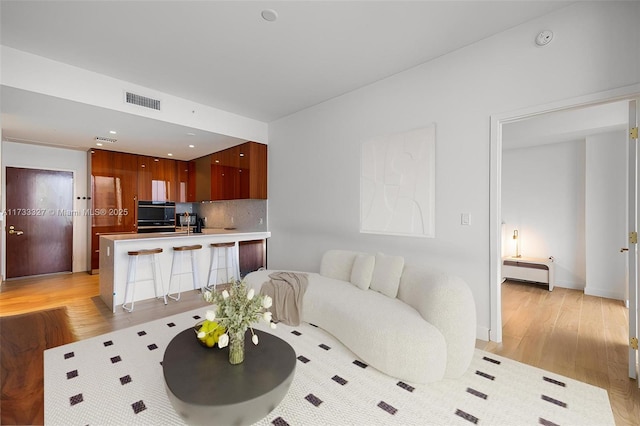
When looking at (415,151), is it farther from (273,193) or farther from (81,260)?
(81,260)

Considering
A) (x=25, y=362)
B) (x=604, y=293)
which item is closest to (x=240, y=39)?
(x=25, y=362)

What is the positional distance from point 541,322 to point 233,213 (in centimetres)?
582

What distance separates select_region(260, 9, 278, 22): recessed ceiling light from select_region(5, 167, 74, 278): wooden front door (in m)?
6.20

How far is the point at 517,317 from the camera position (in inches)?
140

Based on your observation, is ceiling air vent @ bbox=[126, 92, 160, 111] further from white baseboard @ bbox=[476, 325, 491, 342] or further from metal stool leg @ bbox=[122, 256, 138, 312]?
white baseboard @ bbox=[476, 325, 491, 342]

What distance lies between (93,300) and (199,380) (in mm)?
3811

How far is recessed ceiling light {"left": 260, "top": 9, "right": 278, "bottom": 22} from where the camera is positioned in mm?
2455

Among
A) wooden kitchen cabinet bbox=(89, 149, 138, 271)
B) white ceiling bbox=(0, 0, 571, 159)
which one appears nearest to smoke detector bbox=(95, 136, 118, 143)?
wooden kitchen cabinet bbox=(89, 149, 138, 271)

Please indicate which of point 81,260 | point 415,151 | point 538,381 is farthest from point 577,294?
point 81,260

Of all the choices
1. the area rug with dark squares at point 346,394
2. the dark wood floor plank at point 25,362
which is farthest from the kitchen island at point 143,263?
the area rug with dark squares at point 346,394

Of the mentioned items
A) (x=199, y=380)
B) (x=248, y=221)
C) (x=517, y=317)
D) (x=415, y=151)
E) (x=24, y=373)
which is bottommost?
(x=517, y=317)

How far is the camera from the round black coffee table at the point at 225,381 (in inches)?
56.9

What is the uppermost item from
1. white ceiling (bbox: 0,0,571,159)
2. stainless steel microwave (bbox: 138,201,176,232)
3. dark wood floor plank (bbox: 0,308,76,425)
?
white ceiling (bbox: 0,0,571,159)

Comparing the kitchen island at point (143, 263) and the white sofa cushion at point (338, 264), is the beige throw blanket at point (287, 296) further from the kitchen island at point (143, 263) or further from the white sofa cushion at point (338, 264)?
the kitchen island at point (143, 263)
